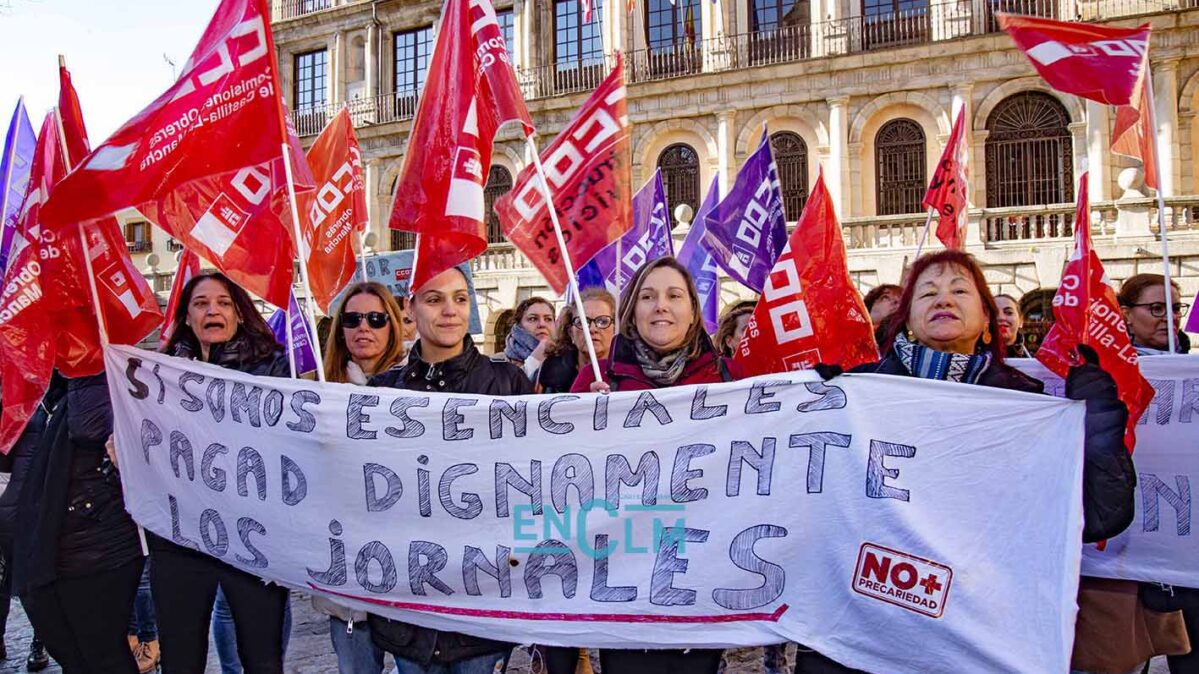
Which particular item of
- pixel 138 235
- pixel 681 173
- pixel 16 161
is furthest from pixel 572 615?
pixel 138 235

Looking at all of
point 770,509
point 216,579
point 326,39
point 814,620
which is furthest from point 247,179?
point 326,39

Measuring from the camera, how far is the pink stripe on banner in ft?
9.16

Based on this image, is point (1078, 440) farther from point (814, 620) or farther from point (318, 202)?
point (318, 202)

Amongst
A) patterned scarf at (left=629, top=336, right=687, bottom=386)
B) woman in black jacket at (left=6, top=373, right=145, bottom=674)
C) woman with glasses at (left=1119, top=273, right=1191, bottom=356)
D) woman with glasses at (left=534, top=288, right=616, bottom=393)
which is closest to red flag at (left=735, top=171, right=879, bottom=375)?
woman with glasses at (left=534, top=288, right=616, bottom=393)

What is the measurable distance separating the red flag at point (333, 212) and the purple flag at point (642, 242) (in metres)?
1.93

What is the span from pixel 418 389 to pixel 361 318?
0.88 meters

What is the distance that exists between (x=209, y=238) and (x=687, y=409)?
85.9 inches

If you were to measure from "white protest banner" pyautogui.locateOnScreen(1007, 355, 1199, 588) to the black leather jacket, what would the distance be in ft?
7.54

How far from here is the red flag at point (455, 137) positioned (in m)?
3.63

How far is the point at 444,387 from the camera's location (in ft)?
11.0

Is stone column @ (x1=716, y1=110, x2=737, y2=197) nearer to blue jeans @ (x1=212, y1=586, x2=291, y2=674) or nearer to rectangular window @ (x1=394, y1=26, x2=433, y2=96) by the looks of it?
rectangular window @ (x1=394, y1=26, x2=433, y2=96)

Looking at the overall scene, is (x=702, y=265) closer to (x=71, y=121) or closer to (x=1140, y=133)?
(x=1140, y=133)

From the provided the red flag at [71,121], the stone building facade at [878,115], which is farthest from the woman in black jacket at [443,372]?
the stone building facade at [878,115]

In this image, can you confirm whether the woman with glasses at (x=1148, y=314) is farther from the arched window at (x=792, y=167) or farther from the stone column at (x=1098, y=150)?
the arched window at (x=792, y=167)
